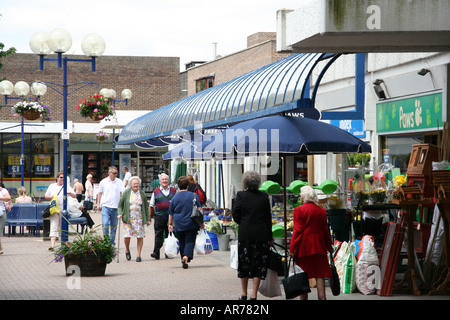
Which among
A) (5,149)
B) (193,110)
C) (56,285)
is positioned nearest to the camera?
(56,285)

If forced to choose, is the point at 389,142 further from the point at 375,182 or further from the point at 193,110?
the point at 193,110

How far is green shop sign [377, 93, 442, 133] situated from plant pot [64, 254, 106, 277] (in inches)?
271

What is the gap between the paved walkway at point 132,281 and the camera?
35.7 ft

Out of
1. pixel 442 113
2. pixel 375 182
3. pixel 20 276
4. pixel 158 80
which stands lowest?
pixel 20 276

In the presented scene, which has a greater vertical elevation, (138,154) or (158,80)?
(158,80)

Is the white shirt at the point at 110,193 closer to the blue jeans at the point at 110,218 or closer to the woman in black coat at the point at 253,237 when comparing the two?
the blue jeans at the point at 110,218

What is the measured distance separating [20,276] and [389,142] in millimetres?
9630

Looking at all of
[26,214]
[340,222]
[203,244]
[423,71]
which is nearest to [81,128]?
[26,214]

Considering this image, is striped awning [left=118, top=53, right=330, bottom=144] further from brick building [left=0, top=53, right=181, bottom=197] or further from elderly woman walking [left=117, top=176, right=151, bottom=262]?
brick building [left=0, top=53, right=181, bottom=197]

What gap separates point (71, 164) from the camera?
46.4 metres

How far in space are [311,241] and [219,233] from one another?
331 inches

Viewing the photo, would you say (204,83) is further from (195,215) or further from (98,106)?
(195,215)

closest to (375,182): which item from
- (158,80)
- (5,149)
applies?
(5,149)
